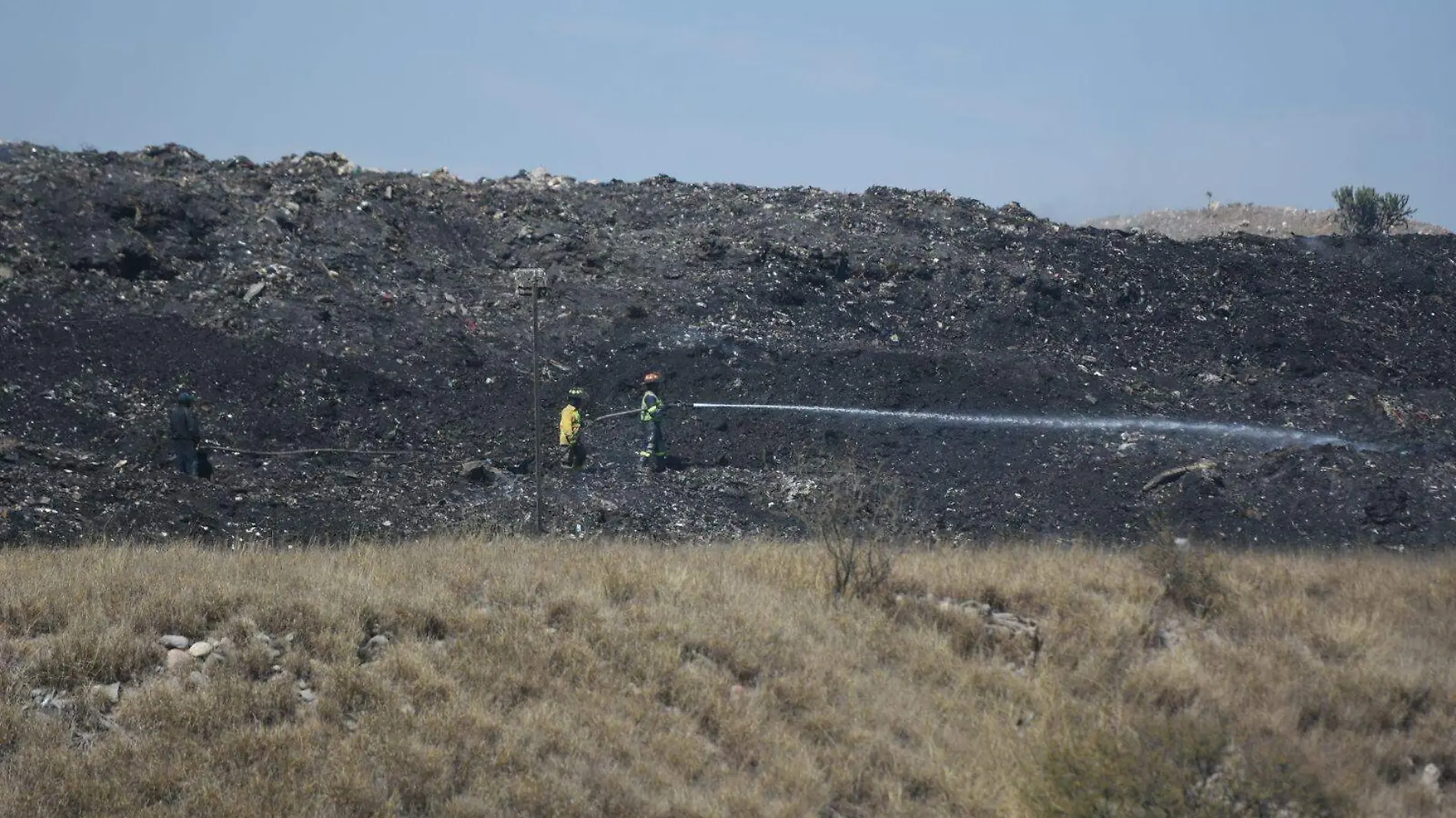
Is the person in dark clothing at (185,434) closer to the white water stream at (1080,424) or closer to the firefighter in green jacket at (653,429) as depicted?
the firefighter in green jacket at (653,429)

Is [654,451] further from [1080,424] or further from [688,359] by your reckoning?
[1080,424]

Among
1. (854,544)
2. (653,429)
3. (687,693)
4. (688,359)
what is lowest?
(687,693)

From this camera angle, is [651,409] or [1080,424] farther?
[1080,424]

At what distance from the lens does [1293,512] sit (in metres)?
13.1

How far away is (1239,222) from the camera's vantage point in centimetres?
4116

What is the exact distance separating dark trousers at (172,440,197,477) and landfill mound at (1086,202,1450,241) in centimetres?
3003

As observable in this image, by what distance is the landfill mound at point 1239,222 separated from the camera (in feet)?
124

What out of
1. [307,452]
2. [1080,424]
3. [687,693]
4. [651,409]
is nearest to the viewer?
[687,693]

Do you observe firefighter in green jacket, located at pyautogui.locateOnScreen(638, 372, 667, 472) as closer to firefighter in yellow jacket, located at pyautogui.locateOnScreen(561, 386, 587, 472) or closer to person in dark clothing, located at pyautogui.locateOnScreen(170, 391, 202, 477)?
firefighter in yellow jacket, located at pyautogui.locateOnScreen(561, 386, 587, 472)

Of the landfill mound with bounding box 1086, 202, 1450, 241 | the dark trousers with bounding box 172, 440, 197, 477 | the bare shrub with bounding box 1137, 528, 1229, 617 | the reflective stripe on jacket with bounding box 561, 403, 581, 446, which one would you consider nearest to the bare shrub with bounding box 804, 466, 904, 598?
the bare shrub with bounding box 1137, 528, 1229, 617

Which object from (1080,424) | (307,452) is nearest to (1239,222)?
(1080,424)

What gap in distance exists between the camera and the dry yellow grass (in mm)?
6078

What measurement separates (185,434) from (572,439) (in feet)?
13.4

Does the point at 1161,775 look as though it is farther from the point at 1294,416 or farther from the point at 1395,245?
the point at 1395,245
